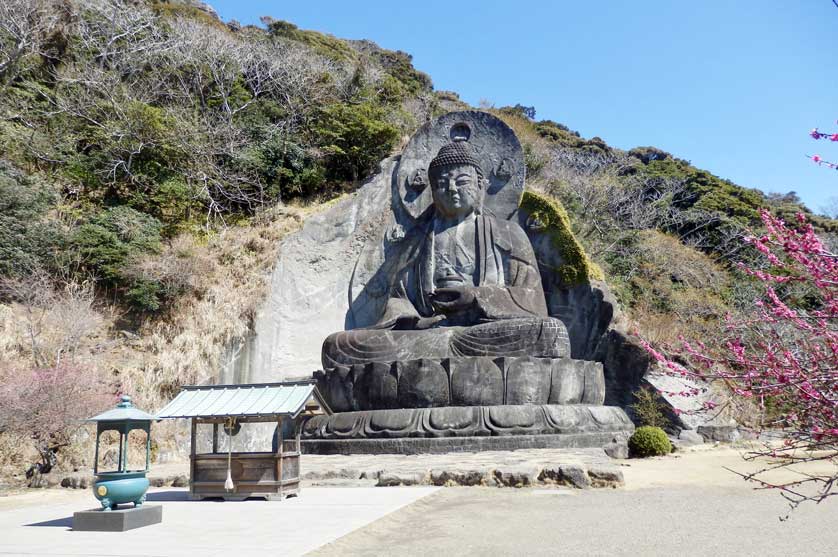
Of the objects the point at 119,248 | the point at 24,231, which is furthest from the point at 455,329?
the point at 24,231

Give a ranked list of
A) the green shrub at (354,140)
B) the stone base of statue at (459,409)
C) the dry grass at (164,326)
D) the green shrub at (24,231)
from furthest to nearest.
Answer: the green shrub at (354,140), the green shrub at (24,231), the dry grass at (164,326), the stone base of statue at (459,409)

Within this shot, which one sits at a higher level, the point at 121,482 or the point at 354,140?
the point at 354,140

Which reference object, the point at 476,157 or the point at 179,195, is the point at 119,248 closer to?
the point at 179,195

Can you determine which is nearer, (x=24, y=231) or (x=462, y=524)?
(x=462, y=524)

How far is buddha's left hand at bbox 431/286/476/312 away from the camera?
1120cm

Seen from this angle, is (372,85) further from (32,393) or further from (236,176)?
(32,393)

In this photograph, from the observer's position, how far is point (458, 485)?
6.54 meters

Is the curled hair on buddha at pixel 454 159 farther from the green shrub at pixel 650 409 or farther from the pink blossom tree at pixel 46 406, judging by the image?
the pink blossom tree at pixel 46 406

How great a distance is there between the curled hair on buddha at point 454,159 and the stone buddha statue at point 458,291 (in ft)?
0.06

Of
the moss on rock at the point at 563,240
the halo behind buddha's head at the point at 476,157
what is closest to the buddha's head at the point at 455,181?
the halo behind buddha's head at the point at 476,157

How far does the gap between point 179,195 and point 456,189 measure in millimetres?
6431

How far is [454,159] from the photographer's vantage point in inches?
499

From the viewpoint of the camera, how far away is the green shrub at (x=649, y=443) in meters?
9.46

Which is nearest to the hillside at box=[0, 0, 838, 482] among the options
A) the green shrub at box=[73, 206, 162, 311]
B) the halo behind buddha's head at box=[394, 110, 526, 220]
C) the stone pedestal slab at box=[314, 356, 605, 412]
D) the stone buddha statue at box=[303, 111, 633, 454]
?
the green shrub at box=[73, 206, 162, 311]
